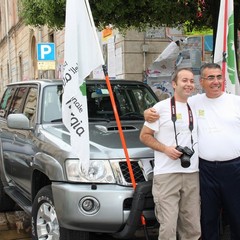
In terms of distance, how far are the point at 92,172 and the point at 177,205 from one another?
76 centimetres

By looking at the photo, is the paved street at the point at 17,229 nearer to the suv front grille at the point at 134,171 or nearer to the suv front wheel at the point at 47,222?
the suv front wheel at the point at 47,222

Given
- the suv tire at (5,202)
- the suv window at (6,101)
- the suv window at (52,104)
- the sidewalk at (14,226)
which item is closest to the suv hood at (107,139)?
the suv window at (52,104)

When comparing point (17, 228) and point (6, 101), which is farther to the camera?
point (6, 101)

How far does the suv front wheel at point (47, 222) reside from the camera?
12.4ft

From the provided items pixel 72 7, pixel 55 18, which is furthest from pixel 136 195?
pixel 55 18

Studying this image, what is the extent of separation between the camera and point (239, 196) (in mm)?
3590

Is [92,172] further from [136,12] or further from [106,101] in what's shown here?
[136,12]

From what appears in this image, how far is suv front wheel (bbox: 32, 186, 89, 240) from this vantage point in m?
3.78

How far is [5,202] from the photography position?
6062 mm

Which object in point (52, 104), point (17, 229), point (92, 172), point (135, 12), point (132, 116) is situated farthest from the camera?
point (135, 12)

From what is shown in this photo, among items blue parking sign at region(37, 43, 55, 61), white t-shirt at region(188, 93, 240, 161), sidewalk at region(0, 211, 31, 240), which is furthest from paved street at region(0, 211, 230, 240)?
blue parking sign at region(37, 43, 55, 61)

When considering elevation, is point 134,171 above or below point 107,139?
below

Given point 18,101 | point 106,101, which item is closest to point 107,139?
point 106,101

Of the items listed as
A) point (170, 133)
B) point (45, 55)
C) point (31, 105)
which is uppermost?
point (45, 55)
